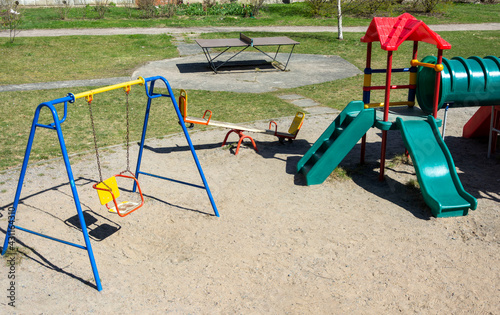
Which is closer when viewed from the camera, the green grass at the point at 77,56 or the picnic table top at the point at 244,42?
the green grass at the point at 77,56

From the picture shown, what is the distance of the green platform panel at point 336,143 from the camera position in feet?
21.8

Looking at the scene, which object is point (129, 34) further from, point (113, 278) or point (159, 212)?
point (113, 278)

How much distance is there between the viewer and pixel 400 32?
21.0 ft

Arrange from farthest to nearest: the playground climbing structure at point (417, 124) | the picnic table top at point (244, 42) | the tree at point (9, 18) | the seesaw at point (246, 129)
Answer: the tree at point (9, 18) → the picnic table top at point (244, 42) → the seesaw at point (246, 129) → the playground climbing structure at point (417, 124)

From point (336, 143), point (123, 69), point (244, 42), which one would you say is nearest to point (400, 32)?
point (336, 143)

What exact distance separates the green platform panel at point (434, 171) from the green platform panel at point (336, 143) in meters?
0.51

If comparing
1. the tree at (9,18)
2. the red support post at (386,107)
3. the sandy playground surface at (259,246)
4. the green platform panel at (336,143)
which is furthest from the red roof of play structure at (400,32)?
the tree at (9,18)

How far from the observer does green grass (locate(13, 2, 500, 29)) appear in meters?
20.9

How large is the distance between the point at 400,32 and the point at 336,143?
1.73 metres

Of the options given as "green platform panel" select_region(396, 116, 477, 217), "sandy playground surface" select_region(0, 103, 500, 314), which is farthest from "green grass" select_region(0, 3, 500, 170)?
"green platform panel" select_region(396, 116, 477, 217)

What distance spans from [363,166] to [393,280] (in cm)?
288

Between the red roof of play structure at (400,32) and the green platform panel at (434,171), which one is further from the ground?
the red roof of play structure at (400,32)

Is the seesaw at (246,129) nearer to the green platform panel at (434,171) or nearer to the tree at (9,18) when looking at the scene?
the green platform panel at (434,171)

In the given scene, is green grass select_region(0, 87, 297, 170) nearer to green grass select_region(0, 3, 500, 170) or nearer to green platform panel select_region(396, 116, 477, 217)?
green grass select_region(0, 3, 500, 170)
